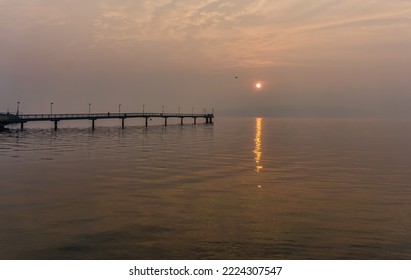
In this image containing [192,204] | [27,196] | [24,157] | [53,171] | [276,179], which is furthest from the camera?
[24,157]

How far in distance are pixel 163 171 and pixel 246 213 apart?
18188mm

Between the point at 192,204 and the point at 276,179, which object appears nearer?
the point at 192,204

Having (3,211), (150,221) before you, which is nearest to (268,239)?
(150,221)

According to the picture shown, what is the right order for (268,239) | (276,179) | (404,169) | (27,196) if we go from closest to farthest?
(268,239) < (27,196) < (276,179) < (404,169)

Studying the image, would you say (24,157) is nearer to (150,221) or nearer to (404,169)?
(150,221)

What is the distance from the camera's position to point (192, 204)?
81.7ft

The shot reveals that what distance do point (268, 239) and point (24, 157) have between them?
41900mm

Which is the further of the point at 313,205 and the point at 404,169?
the point at 404,169

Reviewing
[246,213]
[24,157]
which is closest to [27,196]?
[246,213]

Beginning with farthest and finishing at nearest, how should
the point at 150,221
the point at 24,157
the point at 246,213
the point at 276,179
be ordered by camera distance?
the point at 24,157 → the point at 276,179 → the point at 246,213 → the point at 150,221

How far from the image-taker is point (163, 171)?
130 ft
